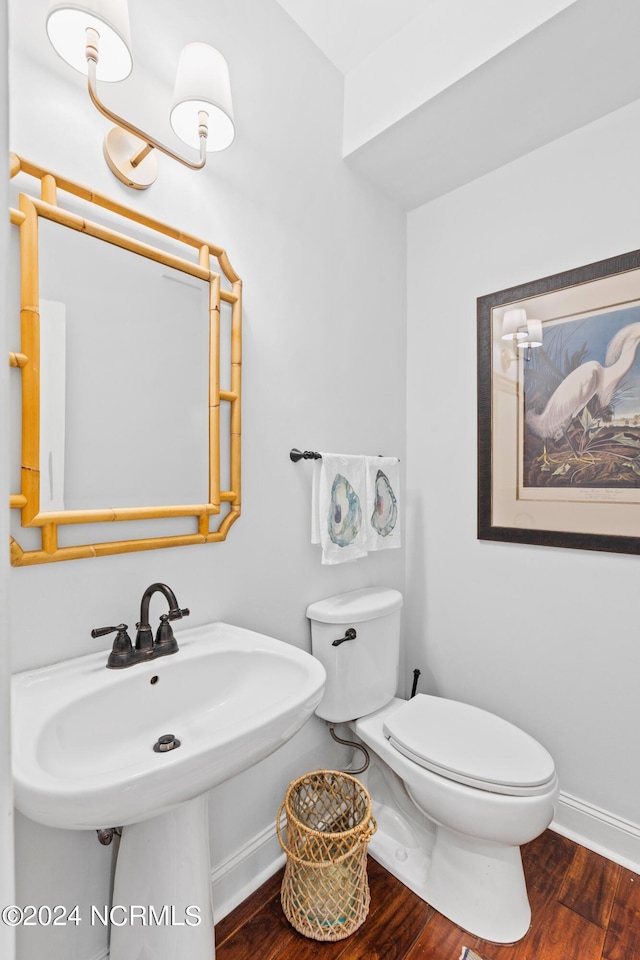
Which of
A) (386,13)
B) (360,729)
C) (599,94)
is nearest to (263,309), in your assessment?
(386,13)

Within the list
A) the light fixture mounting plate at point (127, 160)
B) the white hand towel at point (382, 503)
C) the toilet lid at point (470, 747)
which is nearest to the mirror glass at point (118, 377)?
the light fixture mounting plate at point (127, 160)

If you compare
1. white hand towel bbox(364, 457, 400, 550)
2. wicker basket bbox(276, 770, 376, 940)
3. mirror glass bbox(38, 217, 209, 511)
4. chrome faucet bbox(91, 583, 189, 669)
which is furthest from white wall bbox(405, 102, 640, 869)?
chrome faucet bbox(91, 583, 189, 669)

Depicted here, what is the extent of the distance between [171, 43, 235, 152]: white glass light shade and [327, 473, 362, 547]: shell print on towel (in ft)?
3.30

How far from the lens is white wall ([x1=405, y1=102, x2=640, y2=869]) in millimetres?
1526

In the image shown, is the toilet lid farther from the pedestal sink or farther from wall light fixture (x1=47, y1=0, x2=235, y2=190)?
wall light fixture (x1=47, y1=0, x2=235, y2=190)

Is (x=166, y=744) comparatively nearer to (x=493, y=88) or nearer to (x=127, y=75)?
(x=127, y=75)

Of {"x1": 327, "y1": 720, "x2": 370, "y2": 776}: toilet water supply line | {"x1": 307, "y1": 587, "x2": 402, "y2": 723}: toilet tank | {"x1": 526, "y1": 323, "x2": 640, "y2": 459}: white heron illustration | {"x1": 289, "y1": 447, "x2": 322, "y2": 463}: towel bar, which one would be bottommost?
{"x1": 327, "y1": 720, "x2": 370, "y2": 776}: toilet water supply line

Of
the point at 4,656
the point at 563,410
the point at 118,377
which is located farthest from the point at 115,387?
the point at 563,410

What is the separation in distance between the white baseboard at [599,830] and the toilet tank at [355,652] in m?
0.68

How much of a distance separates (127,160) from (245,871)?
1.91 meters

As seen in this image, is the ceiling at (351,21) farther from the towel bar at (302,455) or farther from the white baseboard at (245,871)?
the white baseboard at (245,871)

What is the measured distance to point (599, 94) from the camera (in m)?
1.47

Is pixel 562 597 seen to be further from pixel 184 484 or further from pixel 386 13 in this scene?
pixel 386 13

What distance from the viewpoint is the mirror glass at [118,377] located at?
101cm
